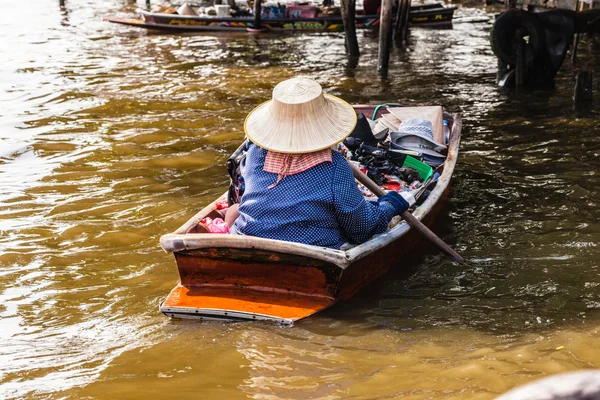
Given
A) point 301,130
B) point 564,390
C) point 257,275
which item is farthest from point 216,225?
point 564,390

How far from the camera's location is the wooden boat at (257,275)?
420 cm

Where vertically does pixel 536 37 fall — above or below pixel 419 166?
above

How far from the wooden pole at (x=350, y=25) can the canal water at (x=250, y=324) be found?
1420 mm

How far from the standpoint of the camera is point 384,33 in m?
11.5

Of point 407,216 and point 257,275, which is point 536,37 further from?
point 257,275

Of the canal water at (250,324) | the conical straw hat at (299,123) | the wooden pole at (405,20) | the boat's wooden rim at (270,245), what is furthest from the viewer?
the wooden pole at (405,20)

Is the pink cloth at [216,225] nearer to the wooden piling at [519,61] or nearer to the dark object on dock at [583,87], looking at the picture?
the dark object on dock at [583,87]

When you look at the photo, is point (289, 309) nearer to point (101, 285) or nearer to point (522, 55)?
point (101, 285)

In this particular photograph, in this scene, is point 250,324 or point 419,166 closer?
point 250,324

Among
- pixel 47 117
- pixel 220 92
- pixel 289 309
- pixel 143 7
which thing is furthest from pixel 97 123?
pixel 143 7

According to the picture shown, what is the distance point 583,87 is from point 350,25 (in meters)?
4.71

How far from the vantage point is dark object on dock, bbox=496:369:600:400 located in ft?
4.43

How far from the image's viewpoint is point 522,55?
10.4 metres

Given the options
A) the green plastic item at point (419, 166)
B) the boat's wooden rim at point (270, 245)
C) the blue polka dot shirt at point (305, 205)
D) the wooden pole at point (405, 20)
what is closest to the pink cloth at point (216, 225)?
the boat's wooden rim at point (270, 245)
